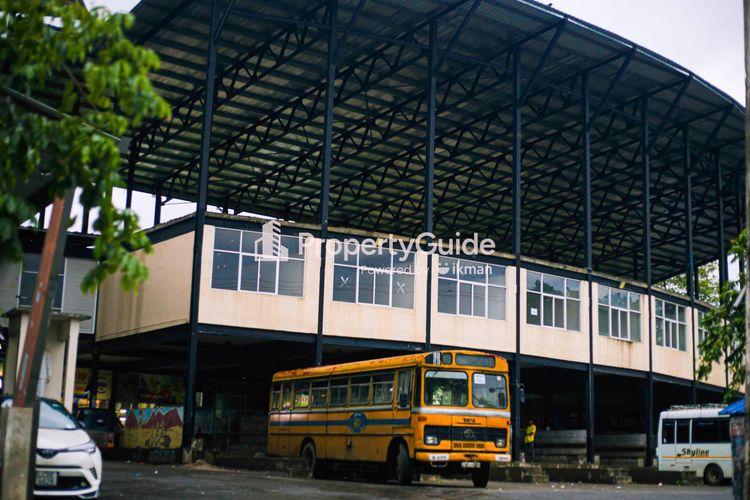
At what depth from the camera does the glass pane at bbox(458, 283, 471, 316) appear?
3888 centimetres

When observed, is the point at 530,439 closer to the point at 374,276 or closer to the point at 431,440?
the point at 374,276

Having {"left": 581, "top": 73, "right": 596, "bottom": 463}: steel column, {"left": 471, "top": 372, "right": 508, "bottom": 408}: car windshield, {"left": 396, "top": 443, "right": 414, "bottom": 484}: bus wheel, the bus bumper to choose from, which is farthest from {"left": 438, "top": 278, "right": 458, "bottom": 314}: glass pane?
{"left": 396, "top": 443, "right": 414, "bottom": 484}: bus wheel

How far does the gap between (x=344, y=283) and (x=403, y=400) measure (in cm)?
1393

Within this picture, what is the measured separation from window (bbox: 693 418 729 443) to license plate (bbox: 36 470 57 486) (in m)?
26.2

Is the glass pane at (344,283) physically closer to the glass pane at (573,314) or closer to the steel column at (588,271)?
the glass pane at (573,314)

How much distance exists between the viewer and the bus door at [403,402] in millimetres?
22375

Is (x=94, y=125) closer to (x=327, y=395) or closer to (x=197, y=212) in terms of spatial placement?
(x=327, y=395)

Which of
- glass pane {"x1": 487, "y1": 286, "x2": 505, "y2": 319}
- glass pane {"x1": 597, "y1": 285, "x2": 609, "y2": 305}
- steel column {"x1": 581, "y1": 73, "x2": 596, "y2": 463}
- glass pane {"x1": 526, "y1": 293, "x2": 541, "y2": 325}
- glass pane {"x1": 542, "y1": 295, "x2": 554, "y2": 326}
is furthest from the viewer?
glass pane {"x1": 597, "y1": 285, "x2": 609, "y2": 305}

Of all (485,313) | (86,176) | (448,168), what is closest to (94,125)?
(86,176)

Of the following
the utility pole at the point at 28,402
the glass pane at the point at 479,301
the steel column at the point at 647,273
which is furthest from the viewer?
the steel column at the point at 647,273

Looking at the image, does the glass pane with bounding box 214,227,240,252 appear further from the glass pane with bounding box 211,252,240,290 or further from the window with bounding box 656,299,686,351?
the window with bounding box 656,299,686,351

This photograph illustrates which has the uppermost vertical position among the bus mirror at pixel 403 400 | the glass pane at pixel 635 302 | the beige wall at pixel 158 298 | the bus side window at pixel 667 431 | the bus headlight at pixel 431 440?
the glass pane at pixel 635 302

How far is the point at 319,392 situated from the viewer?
2628 centimetres

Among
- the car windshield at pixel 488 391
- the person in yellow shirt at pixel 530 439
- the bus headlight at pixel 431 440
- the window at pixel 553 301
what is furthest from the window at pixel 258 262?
the bus headlight at pixel 431 440
